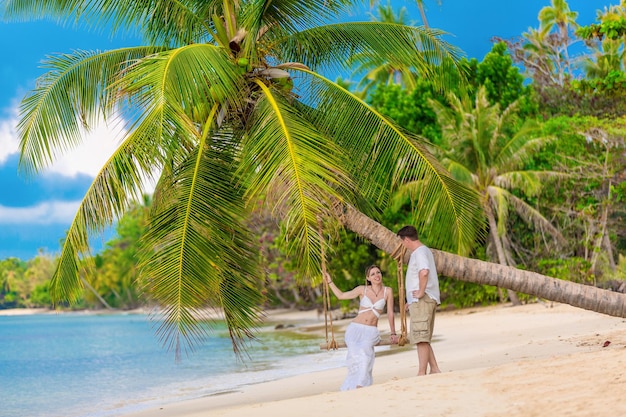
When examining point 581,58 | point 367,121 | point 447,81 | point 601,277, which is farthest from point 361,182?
point 581,58

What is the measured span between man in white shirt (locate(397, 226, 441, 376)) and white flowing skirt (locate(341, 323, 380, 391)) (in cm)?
51

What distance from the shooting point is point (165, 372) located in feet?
62.1

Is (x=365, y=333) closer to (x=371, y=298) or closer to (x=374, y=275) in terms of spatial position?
(x=371, y=298)

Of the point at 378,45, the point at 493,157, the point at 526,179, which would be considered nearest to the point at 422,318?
the point at 378,45

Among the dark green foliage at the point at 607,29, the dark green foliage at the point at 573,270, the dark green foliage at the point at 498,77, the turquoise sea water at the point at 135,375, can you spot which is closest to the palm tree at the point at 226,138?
the dark green foliage at the point at 607,29

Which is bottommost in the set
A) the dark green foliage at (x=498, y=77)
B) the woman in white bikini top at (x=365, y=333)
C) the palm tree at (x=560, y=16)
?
the woman in white bikini top at (x=365, y=333)

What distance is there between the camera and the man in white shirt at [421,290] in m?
7.24

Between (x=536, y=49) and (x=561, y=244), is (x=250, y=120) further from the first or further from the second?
(x=536, y=49)

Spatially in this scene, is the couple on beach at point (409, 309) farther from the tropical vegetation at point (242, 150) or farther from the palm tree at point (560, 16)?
the palm tree at point (560, 16)

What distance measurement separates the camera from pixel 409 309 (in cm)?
762

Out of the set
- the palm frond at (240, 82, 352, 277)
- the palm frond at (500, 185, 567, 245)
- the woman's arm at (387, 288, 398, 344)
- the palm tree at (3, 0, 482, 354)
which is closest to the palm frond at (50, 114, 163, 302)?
the palm tree at (3, 0, 482, 354)

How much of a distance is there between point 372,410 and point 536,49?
37803mm

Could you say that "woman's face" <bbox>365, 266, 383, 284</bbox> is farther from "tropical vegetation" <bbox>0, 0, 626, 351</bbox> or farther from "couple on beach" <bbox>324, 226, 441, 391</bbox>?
"tropical vegetation" <bbox>0, 0, 626, 351</bbox>

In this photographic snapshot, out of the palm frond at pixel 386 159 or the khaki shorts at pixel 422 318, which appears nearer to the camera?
the khaki shorts at pixel 422 318
